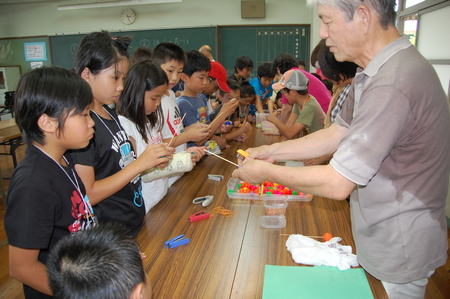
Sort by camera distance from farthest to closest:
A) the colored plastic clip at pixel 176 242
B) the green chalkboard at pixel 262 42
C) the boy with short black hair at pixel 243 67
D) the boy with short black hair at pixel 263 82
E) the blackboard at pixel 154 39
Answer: the blackboard at pixel 154 39 → the green chalkboard at pixel 262 42 → the boy with short black hair at pixel 243 67 → the boy with short black hair at pixel 263 82 → the colored plastic clip at pixel 176 242

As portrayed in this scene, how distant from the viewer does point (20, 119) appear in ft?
3.49

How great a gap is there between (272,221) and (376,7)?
1.00 metres

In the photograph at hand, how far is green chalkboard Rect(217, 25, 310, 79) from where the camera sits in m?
7.15

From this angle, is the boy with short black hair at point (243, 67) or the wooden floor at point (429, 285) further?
the boy with short black hair at point (243, 67)

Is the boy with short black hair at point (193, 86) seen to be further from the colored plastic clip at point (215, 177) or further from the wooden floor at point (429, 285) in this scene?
the wooden floor at point (429, 285)

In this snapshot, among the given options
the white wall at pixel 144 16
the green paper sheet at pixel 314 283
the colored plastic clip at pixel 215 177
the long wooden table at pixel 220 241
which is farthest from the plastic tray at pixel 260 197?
the white wall at pixel 144 16

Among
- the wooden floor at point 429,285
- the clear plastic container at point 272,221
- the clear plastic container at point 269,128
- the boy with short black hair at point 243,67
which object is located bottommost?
the wooden floor at point 429,285

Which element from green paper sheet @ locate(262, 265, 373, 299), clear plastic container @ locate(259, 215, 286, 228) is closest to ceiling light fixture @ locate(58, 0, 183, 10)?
clear plastic container @ locate(259, 215, 286, 228)

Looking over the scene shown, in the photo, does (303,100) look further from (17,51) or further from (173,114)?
(17,51)

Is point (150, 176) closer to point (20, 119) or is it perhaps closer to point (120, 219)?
point (120, 219)

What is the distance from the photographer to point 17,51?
8102 mm

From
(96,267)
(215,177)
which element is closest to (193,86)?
(215,177)

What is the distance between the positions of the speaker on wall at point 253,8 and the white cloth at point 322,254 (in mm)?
6589

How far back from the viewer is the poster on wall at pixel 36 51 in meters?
8.00
